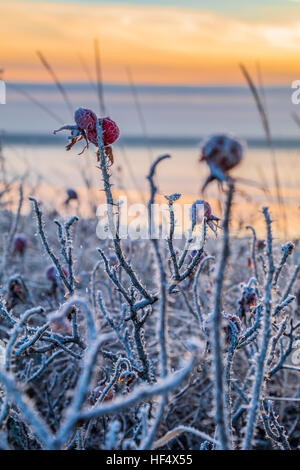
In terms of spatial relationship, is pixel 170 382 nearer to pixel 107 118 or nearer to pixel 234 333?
pixel 234 333

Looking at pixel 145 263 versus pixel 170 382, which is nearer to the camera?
pixel 170 382

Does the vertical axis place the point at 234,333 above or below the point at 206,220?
below

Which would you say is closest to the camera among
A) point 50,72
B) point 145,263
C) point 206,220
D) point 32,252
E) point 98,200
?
point 206,220

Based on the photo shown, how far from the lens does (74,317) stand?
5.39 ft

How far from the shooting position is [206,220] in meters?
1.59

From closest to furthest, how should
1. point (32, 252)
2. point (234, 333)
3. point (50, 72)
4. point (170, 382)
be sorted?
point (170, 382), point (234, 333), point (50, 72), point (32, 252)

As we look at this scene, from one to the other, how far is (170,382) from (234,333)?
572 mm

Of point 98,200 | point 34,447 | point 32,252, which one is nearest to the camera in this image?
point 34,447

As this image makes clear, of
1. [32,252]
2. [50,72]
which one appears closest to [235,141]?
[50,72]

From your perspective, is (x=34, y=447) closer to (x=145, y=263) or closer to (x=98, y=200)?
(x=145, y=263)

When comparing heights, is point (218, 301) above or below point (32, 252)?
below

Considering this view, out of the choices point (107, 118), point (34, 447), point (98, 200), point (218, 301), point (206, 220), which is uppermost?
point (98, 200)
